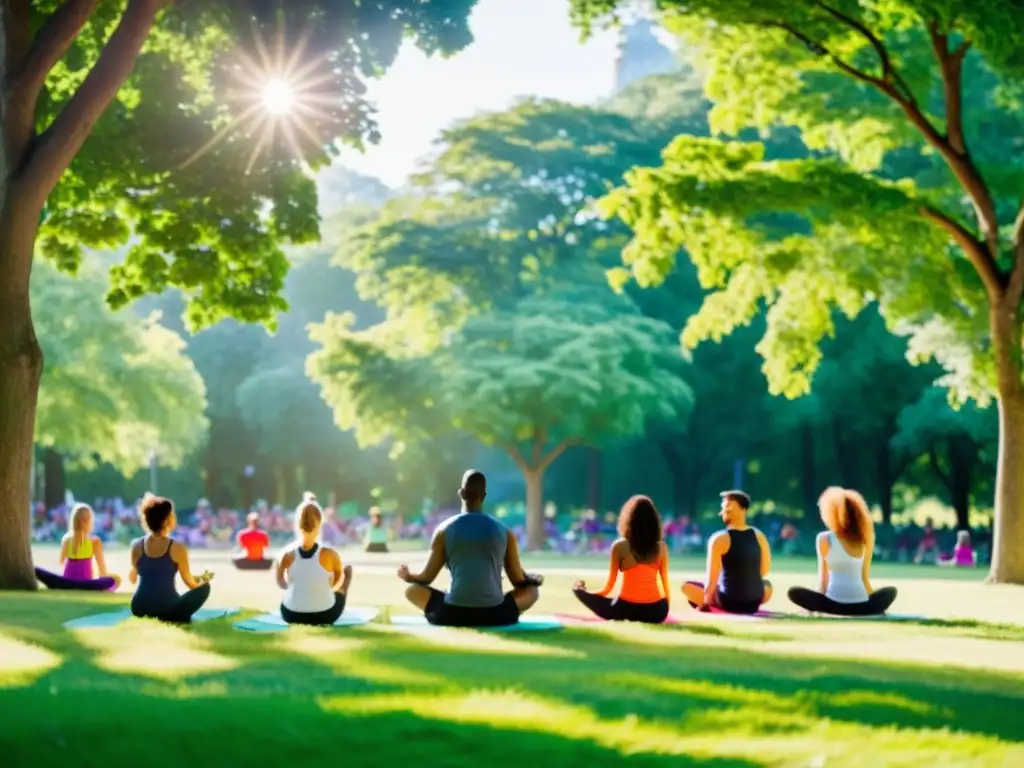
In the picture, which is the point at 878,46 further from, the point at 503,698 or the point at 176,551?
the point at 503,698

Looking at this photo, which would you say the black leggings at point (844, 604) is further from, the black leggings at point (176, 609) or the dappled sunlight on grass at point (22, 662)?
the dappled sunlight on grass at point (22, 662)

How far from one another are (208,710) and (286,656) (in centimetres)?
273

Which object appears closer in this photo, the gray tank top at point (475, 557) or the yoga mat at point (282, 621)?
the gray tank top at point (475, 557)

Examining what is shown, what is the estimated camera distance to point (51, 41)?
17062mm

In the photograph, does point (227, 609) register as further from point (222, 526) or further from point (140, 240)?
point (222, 526)

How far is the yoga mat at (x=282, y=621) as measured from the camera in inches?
479

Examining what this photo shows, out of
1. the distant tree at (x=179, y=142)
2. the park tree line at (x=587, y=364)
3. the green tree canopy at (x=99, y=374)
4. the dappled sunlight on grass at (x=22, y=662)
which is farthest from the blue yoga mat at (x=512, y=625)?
the green tree canopy at (x=99, y=374)

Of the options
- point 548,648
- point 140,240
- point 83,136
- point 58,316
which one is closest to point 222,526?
point 58,316

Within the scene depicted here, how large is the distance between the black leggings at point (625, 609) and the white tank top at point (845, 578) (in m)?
1.82

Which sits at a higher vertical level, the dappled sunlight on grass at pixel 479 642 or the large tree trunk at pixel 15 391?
the large tree trunk at pixel 15 391

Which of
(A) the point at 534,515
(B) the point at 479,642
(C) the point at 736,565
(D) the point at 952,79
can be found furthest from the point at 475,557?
(A) the point at 534,515

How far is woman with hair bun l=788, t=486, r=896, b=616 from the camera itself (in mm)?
13422

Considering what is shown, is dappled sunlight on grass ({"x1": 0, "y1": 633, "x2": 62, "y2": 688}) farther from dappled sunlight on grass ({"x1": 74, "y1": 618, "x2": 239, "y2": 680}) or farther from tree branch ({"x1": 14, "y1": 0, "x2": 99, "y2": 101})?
tree branch ({"x1": 14, "y1": 0, "x2": 99, "y2": 101})

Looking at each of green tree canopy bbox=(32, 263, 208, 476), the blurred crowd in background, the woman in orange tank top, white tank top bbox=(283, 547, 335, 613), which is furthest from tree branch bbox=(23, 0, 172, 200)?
the blurred crowd in background
